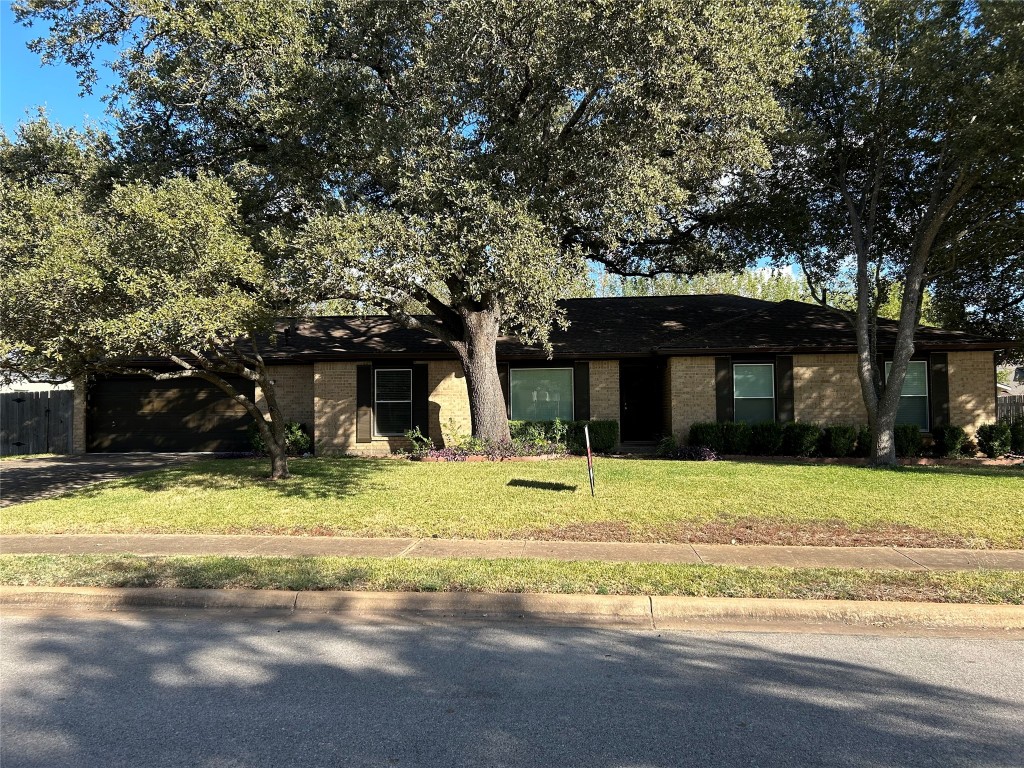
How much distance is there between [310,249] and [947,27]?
12062mm

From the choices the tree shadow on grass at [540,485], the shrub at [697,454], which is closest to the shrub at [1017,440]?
the shrub at [697,454]

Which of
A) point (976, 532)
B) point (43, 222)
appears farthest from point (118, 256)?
point (976, 532)

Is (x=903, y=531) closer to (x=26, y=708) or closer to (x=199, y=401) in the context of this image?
(x=26, y=708)

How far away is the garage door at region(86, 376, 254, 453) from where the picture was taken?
20125 mm

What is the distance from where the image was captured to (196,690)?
179 inches

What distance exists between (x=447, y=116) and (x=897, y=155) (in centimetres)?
982

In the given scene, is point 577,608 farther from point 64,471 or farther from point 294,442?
point 64,471

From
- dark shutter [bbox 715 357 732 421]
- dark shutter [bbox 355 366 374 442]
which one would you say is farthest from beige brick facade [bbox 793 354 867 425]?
dark shutter [bbox 355 366 374 442]

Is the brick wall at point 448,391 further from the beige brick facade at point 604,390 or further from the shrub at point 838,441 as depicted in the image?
the shrub at point 838,441

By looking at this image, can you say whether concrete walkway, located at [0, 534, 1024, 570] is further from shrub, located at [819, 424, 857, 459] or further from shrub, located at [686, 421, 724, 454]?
shrub, located at [819, 424, 857, 459]

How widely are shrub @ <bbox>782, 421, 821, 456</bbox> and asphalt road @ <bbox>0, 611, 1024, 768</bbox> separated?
1161 centimetres

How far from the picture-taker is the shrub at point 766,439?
55.2 feet

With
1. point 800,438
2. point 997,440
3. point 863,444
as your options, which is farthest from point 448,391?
point 997,440

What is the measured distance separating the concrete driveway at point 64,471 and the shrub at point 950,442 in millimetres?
18553
